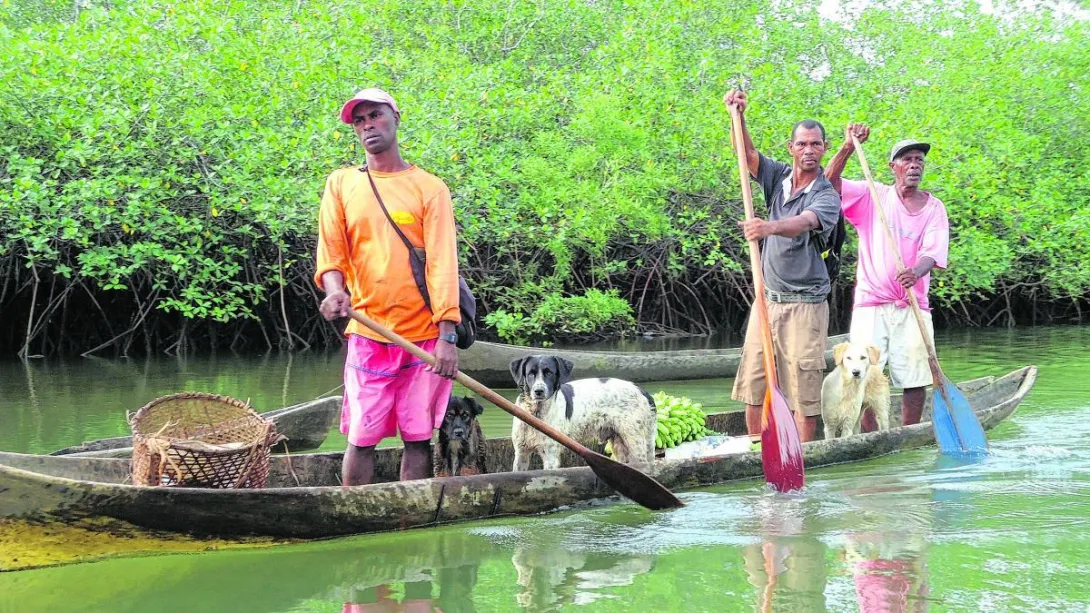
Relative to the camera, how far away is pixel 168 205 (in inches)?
458

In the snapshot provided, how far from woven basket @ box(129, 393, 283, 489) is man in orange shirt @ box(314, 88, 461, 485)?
43 cm

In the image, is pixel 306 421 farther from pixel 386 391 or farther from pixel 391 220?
pixel 391 220

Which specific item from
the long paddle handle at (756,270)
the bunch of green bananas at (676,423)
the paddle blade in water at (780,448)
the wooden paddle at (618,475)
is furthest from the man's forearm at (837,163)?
the wooden paddle at (618,475)

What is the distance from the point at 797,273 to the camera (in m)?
5.64

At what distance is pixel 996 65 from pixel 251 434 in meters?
15.4

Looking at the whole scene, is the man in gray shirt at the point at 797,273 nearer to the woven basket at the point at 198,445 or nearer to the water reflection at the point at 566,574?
the water reflection at the point at 566,574

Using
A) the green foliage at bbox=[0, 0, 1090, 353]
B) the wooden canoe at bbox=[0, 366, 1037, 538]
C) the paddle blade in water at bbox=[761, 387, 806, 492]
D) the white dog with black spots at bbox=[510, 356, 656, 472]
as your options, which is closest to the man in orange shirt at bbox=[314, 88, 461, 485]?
the wooden canoe at bbox=[0, 366, 1037, 538]

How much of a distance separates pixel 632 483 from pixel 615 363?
5.06 metres

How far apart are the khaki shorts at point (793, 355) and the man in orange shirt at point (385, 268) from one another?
7.10 ft

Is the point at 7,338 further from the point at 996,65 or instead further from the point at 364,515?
the point at 996,65


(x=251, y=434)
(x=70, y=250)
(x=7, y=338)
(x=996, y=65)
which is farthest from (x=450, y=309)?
(x=996, y=65)

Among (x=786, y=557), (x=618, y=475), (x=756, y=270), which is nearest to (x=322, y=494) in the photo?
(x=618, y=475)

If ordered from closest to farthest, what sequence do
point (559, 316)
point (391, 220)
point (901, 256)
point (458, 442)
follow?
point (391, 220)
point (458, 442)
point (901, 256)
point (559, 316)

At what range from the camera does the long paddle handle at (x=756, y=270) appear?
5227 millimetres
